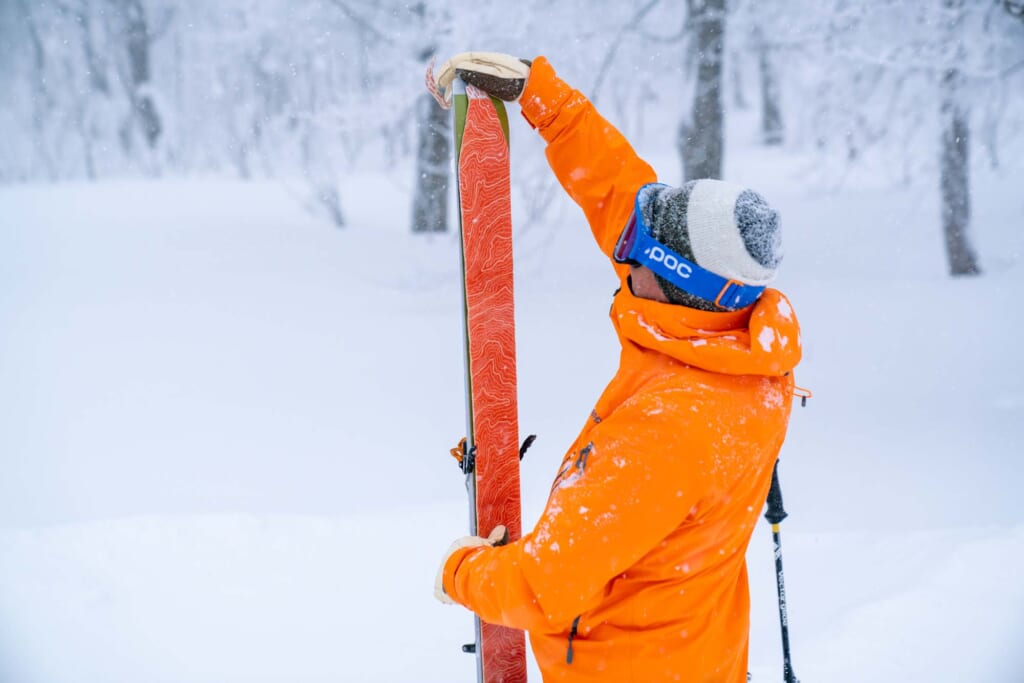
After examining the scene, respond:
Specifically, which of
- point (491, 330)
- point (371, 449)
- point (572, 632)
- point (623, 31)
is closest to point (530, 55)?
point (623, 31)

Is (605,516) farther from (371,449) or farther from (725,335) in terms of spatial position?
(371,449)

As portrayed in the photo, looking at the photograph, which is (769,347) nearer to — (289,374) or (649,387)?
(649,387)

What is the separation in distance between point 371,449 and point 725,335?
3990 millimetres

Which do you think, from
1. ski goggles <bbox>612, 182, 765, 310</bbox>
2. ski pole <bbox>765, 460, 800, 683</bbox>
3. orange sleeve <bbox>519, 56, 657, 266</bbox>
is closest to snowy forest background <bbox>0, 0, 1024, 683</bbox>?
ski pole <bbox>765, 460, 800, 683</bbox>

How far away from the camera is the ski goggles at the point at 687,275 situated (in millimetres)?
1113

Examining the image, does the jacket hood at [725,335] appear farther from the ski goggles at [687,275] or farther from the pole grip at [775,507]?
the pole grip at [775,507]

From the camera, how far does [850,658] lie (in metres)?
2.72

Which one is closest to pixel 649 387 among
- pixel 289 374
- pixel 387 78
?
pixel 289 374

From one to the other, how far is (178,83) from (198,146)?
8.93 feet

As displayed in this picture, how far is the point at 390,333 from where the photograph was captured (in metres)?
7.30

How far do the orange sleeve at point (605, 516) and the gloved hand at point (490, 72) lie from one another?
945 millimetres

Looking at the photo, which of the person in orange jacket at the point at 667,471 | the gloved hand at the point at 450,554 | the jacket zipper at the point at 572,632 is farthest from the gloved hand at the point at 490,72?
the jacket zipper at the point at 572,632

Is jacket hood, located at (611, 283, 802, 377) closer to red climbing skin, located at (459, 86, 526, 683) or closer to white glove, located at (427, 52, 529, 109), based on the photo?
red climbing skin, located at (459, 86, 526, 683)

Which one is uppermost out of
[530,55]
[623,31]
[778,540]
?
[623,31]
